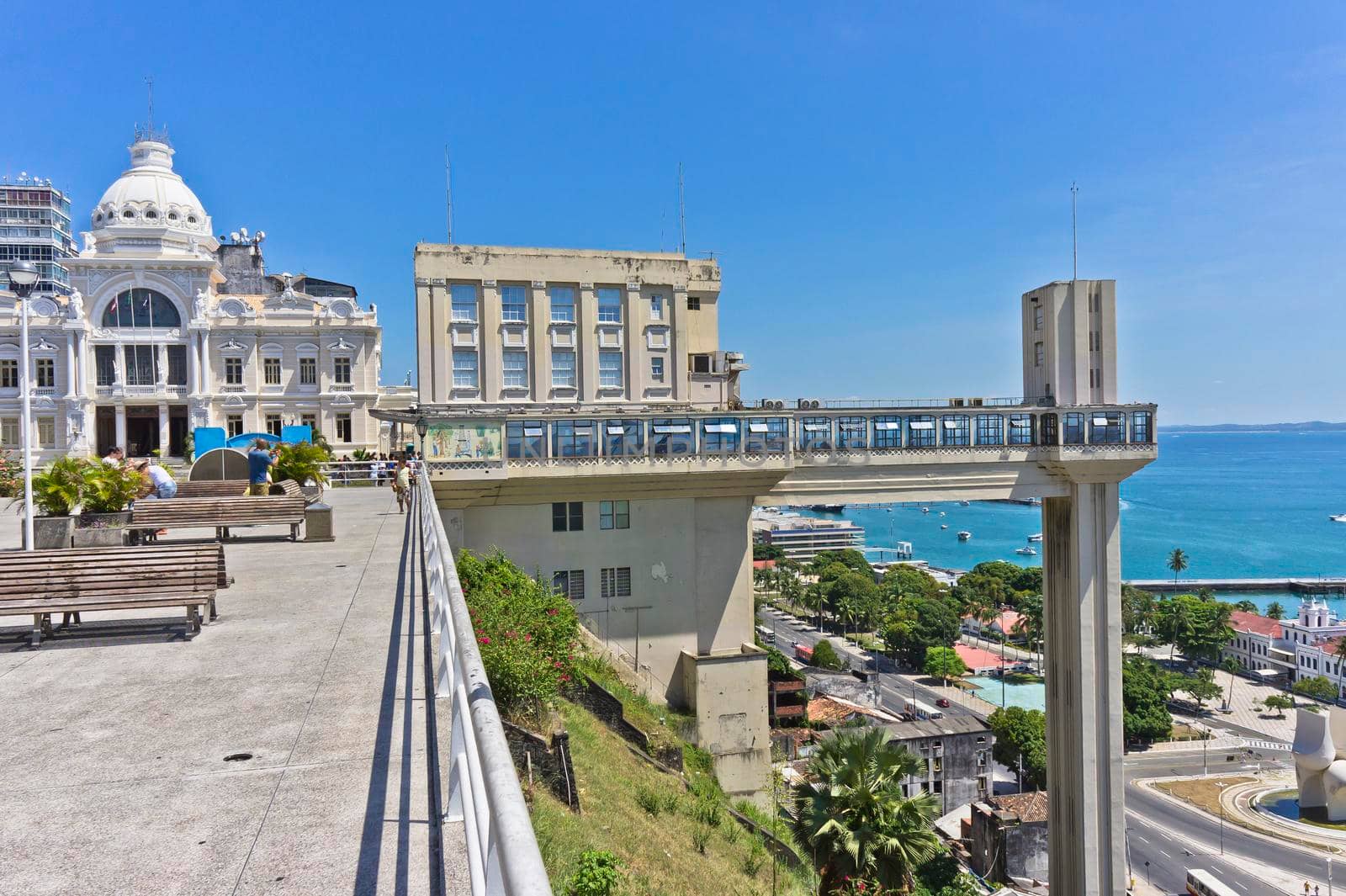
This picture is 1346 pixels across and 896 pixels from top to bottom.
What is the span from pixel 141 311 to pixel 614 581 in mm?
42895

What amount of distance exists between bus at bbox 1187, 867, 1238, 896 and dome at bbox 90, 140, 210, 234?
71983mm

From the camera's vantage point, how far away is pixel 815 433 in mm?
27656

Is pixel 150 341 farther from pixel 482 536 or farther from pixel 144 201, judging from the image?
pixel 482 536

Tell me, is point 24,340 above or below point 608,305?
below

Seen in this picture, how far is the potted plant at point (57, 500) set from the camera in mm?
14195

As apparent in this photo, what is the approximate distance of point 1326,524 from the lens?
19462cm

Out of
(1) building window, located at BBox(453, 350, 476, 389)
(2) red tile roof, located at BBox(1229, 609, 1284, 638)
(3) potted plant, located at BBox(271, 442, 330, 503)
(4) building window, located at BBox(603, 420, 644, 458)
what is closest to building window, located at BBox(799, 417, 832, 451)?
(4) building window, located at BBox(603, 420, 644, 458)

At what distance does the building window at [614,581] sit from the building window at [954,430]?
11.7 m

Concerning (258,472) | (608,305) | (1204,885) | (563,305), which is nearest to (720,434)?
(608,305)

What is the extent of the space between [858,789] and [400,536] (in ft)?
34.0

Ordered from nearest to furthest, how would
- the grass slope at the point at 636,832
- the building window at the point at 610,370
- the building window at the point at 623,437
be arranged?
the grass slope at the point at 636,832, the building window at the point at 623,437, the building window at the point at 610,370

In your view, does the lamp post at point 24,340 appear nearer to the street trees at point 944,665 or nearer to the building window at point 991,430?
the building window at point 991,430

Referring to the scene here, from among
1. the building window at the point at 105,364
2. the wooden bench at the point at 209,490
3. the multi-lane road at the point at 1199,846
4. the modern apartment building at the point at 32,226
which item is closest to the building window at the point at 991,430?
the wooden bench at the point at 209,490

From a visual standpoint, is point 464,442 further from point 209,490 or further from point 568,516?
point 209,490
